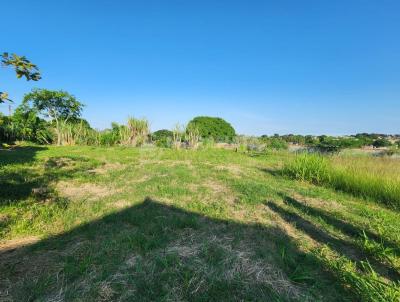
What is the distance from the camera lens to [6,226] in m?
3.30

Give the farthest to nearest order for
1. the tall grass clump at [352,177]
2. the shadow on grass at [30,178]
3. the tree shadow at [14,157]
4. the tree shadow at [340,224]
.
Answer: the tree shadow at [14,157] → the tall grass clump at [352,177] → the shadow on grass at [30,178] → the tree shadow at [340,224]

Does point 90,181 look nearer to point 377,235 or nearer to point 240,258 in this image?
point 240,258

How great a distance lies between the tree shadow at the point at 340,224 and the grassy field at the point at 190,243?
0.07 feet

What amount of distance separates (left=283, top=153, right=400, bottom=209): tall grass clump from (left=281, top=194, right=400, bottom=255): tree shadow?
1904mm

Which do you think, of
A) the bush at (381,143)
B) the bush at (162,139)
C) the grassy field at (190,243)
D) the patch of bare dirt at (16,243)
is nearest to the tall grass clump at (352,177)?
the grassy field at (190,243)

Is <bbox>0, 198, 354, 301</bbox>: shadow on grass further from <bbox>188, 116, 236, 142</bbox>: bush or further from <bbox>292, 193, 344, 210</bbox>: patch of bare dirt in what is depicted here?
<bbox>188, 116, 236, 142</bbox>: bush

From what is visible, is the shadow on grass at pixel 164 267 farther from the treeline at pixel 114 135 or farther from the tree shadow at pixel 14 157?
the treeline at pixel 114 135

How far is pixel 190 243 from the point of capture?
2855 mm

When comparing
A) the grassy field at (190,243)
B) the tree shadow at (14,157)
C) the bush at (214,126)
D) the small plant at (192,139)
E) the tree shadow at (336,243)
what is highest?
the bush at (214,126)

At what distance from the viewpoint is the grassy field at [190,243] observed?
2.08 meters

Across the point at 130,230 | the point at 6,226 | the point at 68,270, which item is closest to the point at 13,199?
the point at 6,226

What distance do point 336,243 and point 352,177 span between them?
3.59 metres

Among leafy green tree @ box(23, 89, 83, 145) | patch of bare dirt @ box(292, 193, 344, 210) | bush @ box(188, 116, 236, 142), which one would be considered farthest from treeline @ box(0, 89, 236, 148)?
patch of bare dirt @ box(292, 193, 344, 210)

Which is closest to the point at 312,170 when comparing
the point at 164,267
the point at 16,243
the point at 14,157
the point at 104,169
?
the point at 164,267
